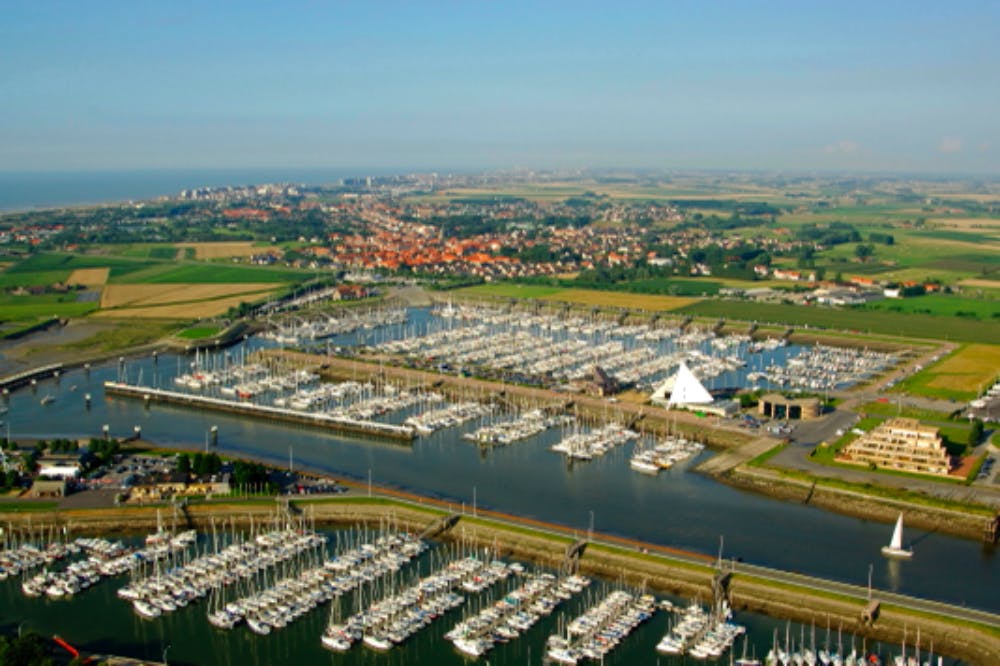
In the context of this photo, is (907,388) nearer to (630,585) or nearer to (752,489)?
(752,489)

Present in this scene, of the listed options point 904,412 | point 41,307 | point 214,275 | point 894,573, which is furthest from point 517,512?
point 214,275

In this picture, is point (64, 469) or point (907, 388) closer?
point (64, 469)

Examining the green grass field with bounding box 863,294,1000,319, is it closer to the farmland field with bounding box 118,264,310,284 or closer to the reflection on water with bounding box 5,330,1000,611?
the reflection on water with bounding box 5,330,1000,611

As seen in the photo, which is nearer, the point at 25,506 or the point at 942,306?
the point at 25,506

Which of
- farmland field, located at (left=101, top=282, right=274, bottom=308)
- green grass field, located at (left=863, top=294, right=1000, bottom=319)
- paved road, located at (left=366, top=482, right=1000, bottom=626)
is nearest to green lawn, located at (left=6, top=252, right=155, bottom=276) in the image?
farmland field, located at (left=101, top=282, right=274, bottom=308)

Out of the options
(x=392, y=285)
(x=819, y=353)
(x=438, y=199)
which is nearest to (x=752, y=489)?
(x=819, y=353)

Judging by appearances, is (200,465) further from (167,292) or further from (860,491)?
(167,292)
